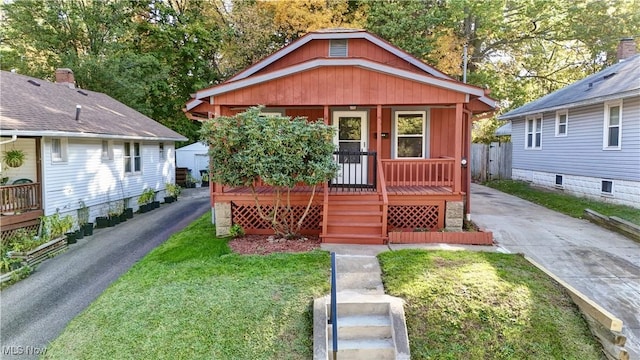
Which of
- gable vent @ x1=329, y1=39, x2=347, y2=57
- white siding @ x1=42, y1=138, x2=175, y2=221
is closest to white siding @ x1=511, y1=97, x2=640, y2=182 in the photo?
gable vent @ x1=329, y1=39, x2=347, y2=57

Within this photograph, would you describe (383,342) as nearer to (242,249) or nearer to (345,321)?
(345,321)

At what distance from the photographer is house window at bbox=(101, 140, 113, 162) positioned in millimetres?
13047

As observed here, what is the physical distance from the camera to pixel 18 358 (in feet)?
16.2

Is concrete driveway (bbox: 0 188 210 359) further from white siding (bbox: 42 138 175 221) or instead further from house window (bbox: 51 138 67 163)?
house window (bbox: 51 138 67 163)

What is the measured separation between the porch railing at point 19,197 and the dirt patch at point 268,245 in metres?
5.68

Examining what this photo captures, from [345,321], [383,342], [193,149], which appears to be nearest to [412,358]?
[383,342]

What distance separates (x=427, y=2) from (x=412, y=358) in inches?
859

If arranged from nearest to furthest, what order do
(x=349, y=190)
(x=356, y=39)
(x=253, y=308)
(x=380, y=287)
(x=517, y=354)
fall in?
1. (x=517, y=354)
2. (x=253, y=308)
3. (x=380, y=287)
4. (x=349, y=190)
5. (x=356, y=39)

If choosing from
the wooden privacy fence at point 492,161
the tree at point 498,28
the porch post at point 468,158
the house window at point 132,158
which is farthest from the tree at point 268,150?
the wooden privacy fence at point 492,161

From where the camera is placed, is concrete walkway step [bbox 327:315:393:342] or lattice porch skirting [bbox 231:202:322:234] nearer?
concrete walkway step [bbox 327:315:393:342]

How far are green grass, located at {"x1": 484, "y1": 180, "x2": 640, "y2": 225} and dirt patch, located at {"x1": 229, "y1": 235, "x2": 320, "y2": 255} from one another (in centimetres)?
808

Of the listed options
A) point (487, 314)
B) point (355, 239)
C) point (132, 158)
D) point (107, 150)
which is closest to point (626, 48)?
point (355, 239)

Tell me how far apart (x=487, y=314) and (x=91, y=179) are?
12127mm

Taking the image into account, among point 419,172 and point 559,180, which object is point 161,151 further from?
point 559,180
